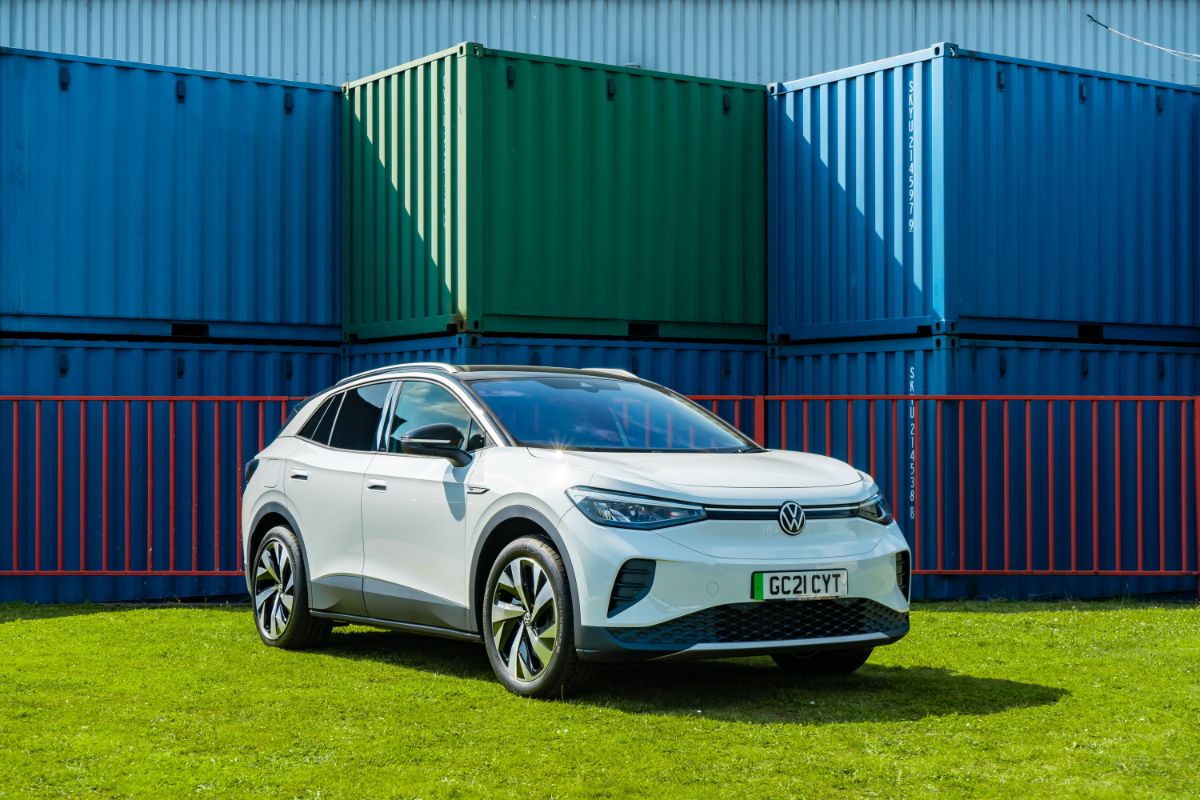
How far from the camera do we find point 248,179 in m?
13.7

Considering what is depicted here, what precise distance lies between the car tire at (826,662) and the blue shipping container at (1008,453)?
12.3 ft

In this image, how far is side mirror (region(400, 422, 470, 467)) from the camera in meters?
7.17

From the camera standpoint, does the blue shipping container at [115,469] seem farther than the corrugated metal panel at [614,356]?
No

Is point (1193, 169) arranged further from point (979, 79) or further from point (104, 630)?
point (104, 630)

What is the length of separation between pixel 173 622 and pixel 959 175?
677 cm

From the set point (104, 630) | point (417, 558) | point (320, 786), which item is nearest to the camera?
point (320, 786)

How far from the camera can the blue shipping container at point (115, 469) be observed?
1223 cm

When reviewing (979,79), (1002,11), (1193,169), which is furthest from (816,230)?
(1002,11)

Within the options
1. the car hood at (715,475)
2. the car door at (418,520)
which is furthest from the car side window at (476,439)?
the car hood at (715,475)

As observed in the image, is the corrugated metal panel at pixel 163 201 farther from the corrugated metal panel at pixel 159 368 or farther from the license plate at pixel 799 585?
the license plate at pixel 799 585

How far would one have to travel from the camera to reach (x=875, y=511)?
694 centimetres

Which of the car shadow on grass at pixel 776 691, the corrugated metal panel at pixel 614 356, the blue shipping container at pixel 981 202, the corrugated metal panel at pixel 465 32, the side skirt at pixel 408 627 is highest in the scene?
the corrugated metal panel at pixel 465 32

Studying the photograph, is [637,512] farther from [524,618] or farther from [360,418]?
[360,418]

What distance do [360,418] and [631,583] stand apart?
8.14ft
